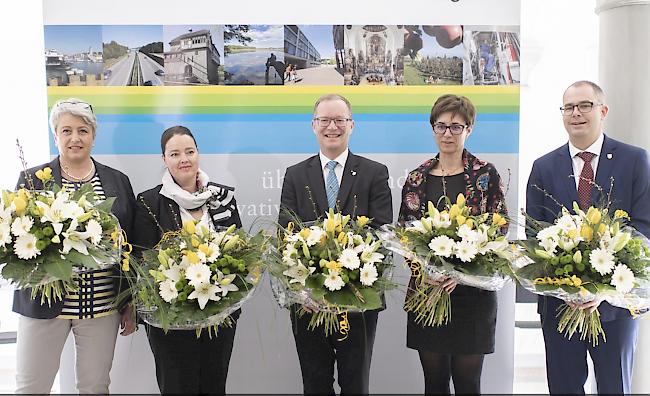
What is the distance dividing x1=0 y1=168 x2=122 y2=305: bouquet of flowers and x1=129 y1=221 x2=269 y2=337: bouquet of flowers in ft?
0.74

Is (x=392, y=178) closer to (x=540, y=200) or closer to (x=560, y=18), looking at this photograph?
(x=540, y=200)

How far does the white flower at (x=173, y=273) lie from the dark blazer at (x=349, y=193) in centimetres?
74

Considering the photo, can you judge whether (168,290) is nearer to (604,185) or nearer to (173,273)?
(173,273)

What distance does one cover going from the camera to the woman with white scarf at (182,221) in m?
2.70

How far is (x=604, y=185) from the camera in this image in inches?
117

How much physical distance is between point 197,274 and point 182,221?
0.61 metres

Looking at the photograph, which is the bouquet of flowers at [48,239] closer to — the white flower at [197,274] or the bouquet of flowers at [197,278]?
the bouquet of flowers at [197,278]

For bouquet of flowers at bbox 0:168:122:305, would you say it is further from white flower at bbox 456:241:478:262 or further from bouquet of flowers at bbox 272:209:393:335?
white flower at bbox 456:241:478:262

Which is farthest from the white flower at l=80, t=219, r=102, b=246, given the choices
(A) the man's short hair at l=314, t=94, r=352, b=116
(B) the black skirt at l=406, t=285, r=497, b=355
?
(B) the black skirt at l=406, t=285, r=497, b=355

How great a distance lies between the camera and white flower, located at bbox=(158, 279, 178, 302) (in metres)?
2.38

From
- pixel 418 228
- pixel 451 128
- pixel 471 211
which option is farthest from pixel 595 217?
pixel 451 128

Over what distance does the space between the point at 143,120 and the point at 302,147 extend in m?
0.95

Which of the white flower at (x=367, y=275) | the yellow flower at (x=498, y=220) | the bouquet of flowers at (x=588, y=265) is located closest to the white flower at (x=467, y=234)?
the yellow flower at (x=498, y=220)

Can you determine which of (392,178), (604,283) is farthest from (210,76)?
(604,283)
